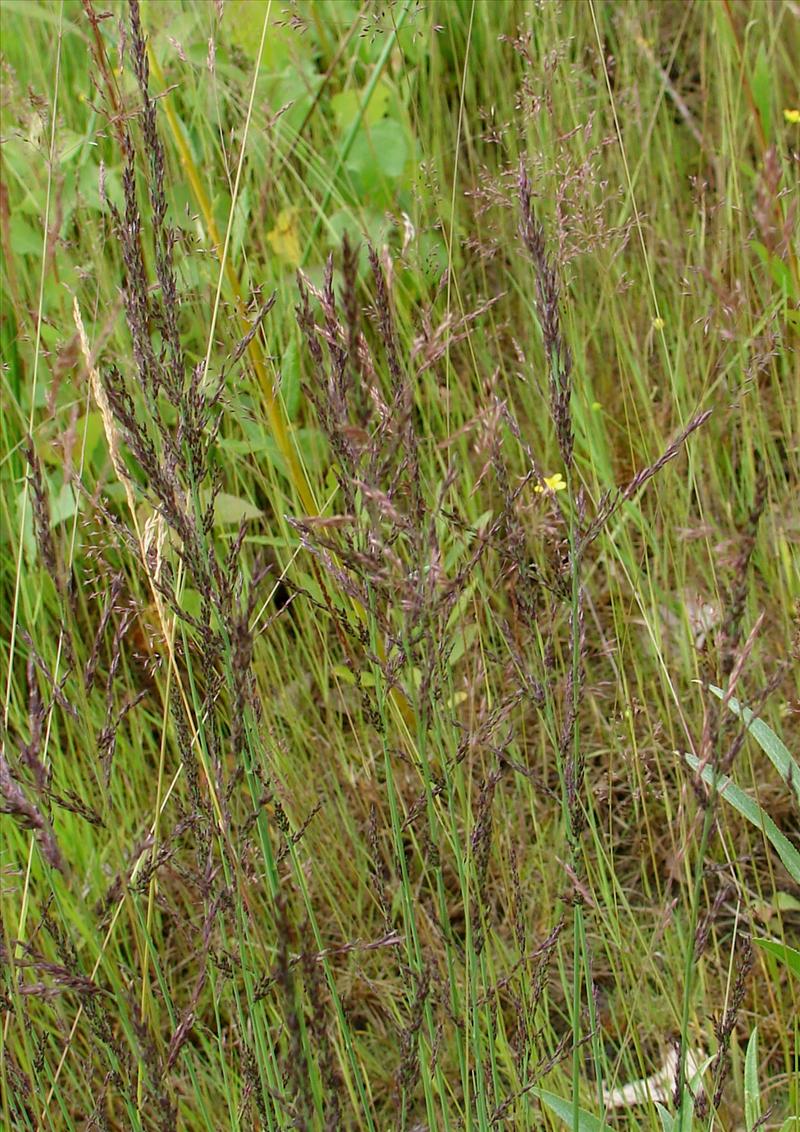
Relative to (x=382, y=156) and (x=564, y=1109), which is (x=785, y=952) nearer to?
(x=564, y=1109)

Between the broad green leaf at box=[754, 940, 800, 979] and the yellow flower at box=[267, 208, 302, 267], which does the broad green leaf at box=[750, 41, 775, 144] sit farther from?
the broad green leaf at box=[754, 940, 800, 979]

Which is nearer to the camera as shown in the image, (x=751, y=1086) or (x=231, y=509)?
(x=751, y=1086)

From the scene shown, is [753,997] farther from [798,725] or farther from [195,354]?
[195,354]

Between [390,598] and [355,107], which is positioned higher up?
[355,107]

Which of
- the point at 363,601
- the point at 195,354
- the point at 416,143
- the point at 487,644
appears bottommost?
the point at 487,644

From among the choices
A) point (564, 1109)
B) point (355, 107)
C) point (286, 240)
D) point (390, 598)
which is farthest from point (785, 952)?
point (355, 107)

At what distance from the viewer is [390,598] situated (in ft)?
3.20

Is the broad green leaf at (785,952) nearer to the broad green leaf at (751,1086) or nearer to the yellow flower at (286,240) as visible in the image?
Answer: the broad green leaf at (751,1086)

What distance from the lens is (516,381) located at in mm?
2398

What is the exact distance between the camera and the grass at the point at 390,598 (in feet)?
3.12

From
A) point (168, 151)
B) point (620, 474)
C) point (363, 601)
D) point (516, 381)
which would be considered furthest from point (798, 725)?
point (168, 151)

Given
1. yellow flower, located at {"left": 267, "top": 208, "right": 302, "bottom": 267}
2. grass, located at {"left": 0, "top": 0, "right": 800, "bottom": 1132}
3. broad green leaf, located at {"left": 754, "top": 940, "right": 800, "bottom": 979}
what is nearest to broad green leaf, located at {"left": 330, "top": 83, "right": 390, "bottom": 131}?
grass, located at {"left": 0, "top": 0, "right": 800, "bottom": 1132}

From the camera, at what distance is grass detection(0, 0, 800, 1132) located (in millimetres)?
952

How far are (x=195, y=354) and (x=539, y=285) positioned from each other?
1559 mm
